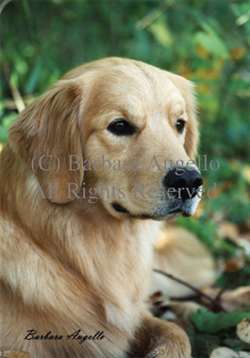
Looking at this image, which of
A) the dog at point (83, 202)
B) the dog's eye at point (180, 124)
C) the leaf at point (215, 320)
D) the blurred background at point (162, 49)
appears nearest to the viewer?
the dog at point (83, 202)

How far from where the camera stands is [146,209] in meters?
2.64

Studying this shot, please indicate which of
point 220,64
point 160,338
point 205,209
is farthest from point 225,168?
point 160,338

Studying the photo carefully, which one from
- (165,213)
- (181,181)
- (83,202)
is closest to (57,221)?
(83,202)

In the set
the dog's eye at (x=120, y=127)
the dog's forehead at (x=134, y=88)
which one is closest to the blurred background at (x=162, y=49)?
the dog's forehead at (x=134, y=88)

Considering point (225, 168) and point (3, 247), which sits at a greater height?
point (3, 247)

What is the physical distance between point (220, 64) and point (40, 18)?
5.30 feet

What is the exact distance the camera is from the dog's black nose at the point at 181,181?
257cm

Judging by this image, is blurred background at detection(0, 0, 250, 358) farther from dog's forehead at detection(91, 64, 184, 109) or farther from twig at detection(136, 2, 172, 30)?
dog's forehead at detection(91, 64, 184, 109)

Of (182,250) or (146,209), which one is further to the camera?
(182,250)

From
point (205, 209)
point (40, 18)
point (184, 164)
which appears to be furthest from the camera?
point (40, 18)

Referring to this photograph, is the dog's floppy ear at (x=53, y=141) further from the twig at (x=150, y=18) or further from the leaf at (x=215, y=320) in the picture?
the twig at (x=150, y=18)

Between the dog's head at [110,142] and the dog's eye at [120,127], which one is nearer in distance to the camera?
the dog's head at [110,142]

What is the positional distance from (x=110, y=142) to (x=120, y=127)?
79 millimetres

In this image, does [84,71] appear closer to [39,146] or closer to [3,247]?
[39,146]
